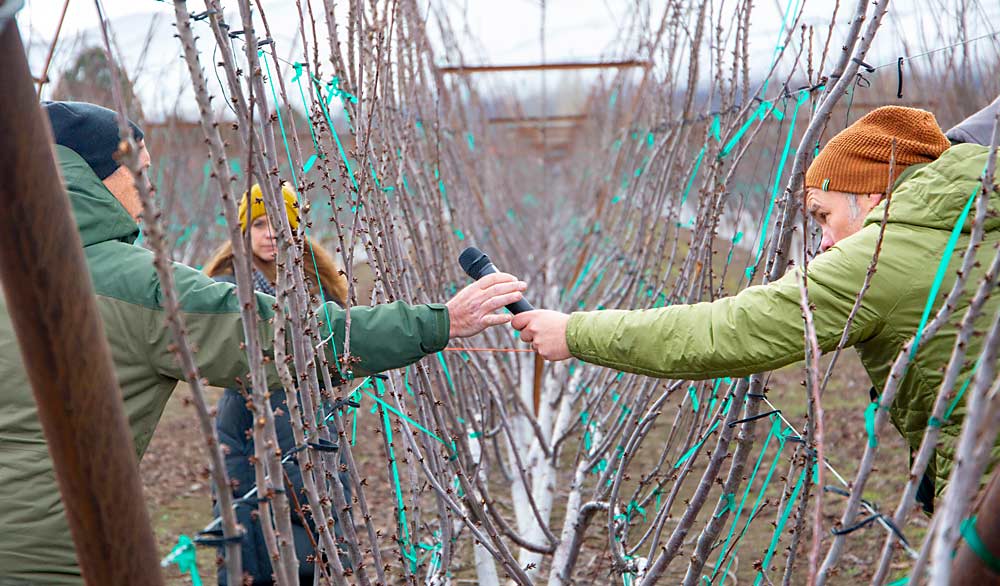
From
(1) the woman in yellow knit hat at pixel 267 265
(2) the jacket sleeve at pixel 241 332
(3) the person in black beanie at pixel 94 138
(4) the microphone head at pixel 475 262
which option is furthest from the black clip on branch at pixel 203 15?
(1) the woman in yellow knit hat at pixel 267 265

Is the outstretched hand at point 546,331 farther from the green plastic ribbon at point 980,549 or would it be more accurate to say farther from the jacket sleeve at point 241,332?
the green plastic ribbon at point 980,549

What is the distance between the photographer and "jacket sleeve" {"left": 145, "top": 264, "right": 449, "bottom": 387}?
1.54 meters

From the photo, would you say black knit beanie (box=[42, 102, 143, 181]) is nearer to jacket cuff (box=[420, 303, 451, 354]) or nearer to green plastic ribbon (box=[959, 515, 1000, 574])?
jacket cuff (box=[420, 303, 451, 354])

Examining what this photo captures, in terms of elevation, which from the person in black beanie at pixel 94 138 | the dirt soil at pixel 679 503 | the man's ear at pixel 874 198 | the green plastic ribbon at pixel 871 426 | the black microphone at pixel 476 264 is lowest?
the dirt soil at pixel 679 503

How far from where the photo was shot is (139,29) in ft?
25.2

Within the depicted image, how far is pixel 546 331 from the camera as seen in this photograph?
1814 millimetres

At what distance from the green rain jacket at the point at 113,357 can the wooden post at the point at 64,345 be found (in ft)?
1.87

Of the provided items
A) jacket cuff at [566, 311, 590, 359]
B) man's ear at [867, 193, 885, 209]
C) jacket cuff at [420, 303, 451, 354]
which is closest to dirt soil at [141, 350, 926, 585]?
jacket cuff at [566, 311, 590, 359]

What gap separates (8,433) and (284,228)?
1.90 feet

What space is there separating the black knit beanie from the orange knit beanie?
128 cm

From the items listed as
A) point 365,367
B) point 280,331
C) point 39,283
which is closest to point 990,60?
point 365,367

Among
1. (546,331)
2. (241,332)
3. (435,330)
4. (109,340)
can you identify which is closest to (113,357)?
(109,340)

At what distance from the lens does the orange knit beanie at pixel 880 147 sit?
66.9 inches

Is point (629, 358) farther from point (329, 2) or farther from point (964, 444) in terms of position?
point (329, 2)
